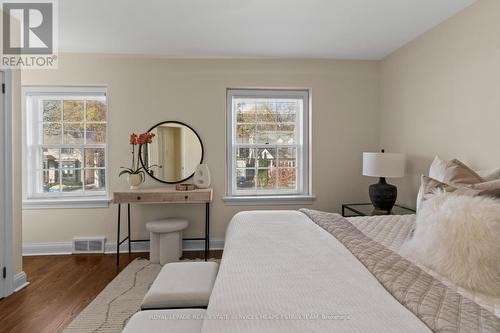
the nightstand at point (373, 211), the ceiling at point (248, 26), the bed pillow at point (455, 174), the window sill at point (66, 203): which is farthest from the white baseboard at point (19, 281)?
the bed pillow at point (455, 174)

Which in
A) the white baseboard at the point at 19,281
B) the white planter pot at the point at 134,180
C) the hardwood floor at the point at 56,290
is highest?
the white planter pot at the point at 134,180

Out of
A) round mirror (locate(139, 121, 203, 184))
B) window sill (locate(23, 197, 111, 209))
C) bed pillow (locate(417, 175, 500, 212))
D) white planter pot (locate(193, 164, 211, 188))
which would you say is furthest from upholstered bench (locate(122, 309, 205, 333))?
window sill (locate(23, 197, 111, 209))

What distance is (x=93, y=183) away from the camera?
3650 mm

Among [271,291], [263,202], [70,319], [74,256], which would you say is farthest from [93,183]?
[271,291]

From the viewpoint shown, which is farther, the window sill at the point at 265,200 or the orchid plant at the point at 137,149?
the window sill at the point at 265,200

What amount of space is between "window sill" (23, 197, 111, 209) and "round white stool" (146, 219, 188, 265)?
0.81m

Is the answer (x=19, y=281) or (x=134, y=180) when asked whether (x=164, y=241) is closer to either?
(x=134, y=180)

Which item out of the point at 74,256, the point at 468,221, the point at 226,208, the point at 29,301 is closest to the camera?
the point at 468,221

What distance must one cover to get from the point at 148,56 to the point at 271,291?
335 cm

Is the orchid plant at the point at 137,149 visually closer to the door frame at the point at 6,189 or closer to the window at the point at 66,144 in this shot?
the window at the point at 66,144

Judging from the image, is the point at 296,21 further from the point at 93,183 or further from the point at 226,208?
the point at 93,183

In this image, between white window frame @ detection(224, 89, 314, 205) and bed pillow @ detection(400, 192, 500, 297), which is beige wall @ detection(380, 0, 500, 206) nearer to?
white window frame @ detection(224, 89, 314, 205)

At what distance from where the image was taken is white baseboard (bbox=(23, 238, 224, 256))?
11.4 feet

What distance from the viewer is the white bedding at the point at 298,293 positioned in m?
0.83
